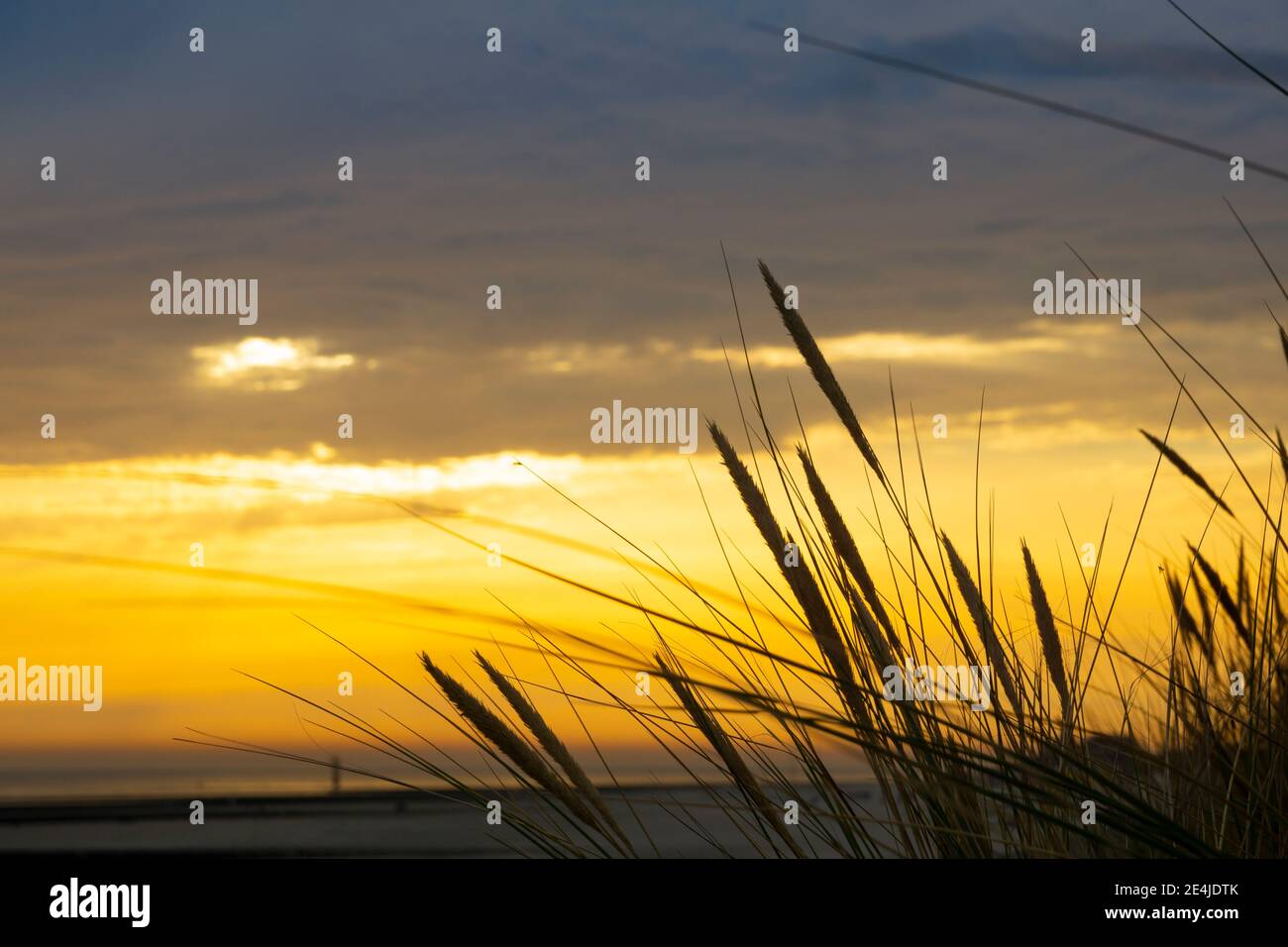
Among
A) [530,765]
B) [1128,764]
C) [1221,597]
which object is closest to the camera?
[530,765]

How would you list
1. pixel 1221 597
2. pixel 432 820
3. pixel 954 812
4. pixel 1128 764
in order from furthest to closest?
pixel 432 820
pixel 1128 764
pixel 1221 597
pixel 954 812

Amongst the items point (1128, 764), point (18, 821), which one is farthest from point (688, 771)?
point (18, 821)

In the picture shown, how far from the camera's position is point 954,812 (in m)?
1.47

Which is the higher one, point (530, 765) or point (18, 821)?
point (530, 765)

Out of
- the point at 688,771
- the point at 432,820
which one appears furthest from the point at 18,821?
the point at 688,771

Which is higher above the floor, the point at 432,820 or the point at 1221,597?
the point at 1221,597
